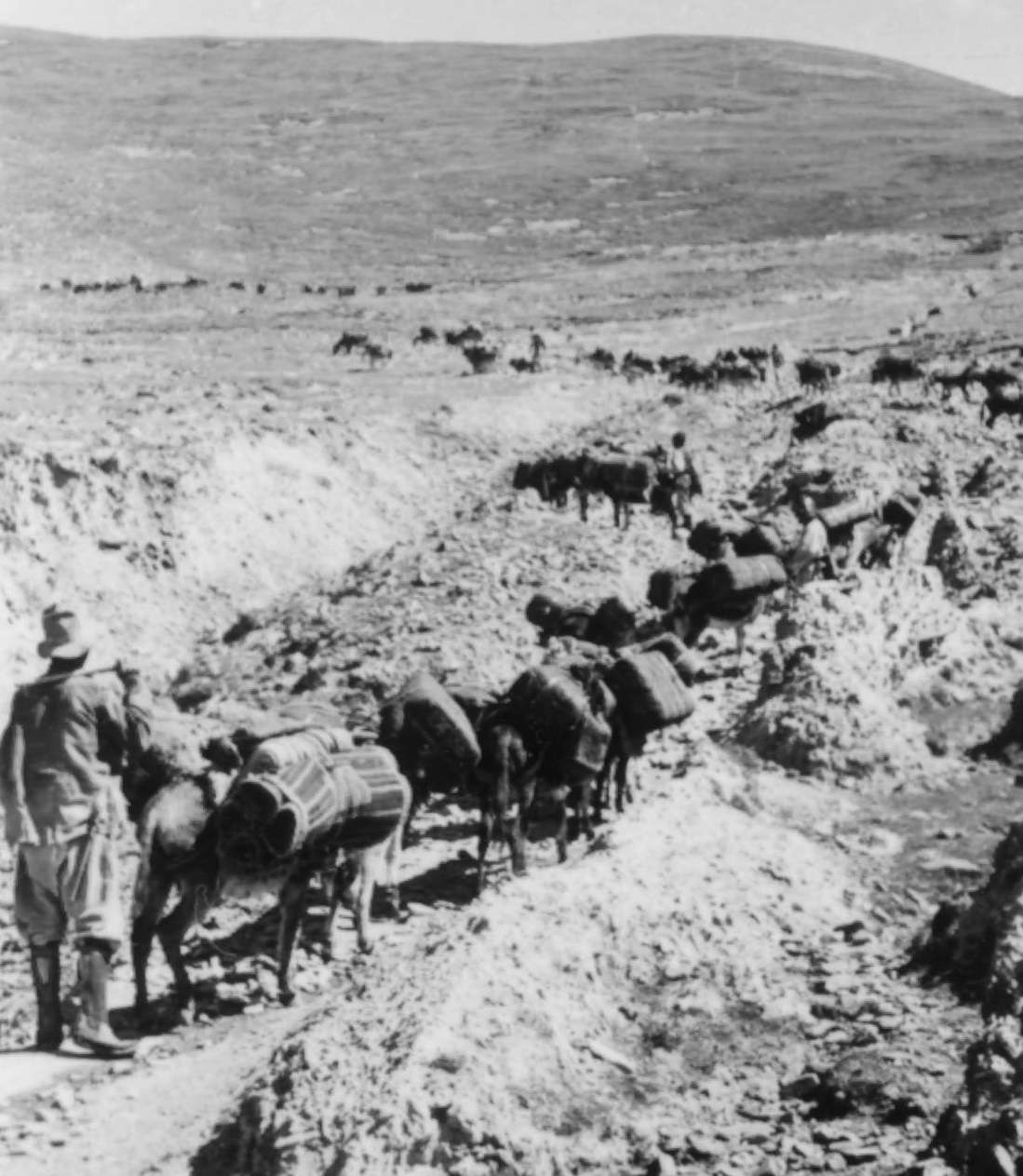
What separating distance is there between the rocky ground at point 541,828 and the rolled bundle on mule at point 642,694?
18.7 inches

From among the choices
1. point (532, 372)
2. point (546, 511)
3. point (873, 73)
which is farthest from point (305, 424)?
point (873, 73)

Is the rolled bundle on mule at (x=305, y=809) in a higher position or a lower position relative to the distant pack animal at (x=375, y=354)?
higher

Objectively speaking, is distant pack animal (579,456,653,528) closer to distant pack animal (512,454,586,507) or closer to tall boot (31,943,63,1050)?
distant pack animal (512,454,586,507)

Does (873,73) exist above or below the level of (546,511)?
above

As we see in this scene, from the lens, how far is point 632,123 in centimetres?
10844

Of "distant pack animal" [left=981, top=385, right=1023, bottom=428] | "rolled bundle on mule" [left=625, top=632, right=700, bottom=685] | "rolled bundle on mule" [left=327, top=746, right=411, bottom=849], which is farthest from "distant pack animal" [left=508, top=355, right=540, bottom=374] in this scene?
"rolled bundle on mule" [left=327, top=746, right=411, bottom=849]

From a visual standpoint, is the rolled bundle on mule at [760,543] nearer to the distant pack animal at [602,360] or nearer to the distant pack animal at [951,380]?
the distant pack animal at [951,380]

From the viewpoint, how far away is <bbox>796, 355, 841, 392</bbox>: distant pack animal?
36688 mm

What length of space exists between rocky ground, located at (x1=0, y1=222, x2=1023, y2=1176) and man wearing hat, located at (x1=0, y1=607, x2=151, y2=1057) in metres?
0.56

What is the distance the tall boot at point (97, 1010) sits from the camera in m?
8.30

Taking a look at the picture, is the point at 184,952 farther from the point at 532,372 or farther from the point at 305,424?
the point at 532,372

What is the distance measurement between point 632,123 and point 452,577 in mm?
97251

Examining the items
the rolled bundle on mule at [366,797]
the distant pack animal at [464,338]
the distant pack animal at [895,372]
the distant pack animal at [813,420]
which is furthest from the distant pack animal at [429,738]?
the distant pack animal at [464,338]

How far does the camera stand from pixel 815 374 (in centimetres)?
3675
